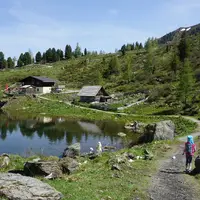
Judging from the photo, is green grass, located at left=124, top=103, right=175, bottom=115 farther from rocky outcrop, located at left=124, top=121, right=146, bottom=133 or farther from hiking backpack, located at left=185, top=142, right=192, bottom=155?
hiking backpack, located at left=185, top=142, right=192, bottom=155

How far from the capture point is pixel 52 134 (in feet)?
177

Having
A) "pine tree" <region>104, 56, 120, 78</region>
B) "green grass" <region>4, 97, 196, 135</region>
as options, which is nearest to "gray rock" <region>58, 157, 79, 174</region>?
"green grass" <region>4, 97, 196, 135</region>

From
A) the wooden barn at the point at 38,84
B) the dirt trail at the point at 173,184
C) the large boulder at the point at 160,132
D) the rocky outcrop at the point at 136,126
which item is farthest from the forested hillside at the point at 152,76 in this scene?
the dirt trail at the point at 173,184

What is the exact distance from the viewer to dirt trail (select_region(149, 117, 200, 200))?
16.9 m

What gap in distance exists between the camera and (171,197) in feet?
54.6

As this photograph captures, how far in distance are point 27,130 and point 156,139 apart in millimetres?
30251

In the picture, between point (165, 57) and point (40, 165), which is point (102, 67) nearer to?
point (165, 57)

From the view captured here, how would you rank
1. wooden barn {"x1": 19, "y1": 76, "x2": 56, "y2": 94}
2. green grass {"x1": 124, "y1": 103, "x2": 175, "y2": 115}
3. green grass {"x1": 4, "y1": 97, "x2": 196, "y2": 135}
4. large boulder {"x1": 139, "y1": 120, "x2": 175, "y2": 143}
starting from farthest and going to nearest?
1. wooden barn {"x1": 19, "y1": 76, "x2": 56, "y2": 94}
2. green grass {"x1": 124, "y1": 103, "x2": 175, "y2": 115}
3. green grass {"x1": 4, "y1": 97, "x2": 196, "y2": 135}
4. large boulder {"x1": 139, "y1": 120, "x2": 175, "y2": 143}

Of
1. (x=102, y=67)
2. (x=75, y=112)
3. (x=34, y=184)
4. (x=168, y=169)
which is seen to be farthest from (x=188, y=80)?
(x=102, y=67)

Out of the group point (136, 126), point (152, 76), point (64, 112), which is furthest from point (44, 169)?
point (152, 76)

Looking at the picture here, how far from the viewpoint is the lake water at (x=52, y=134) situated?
42.3 meters

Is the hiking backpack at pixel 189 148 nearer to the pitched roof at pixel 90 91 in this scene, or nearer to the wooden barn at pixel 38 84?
the pitched roof at pixel 90 91

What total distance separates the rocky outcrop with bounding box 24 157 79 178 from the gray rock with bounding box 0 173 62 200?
15.8 ft

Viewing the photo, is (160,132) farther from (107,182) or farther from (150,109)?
(150,109)
